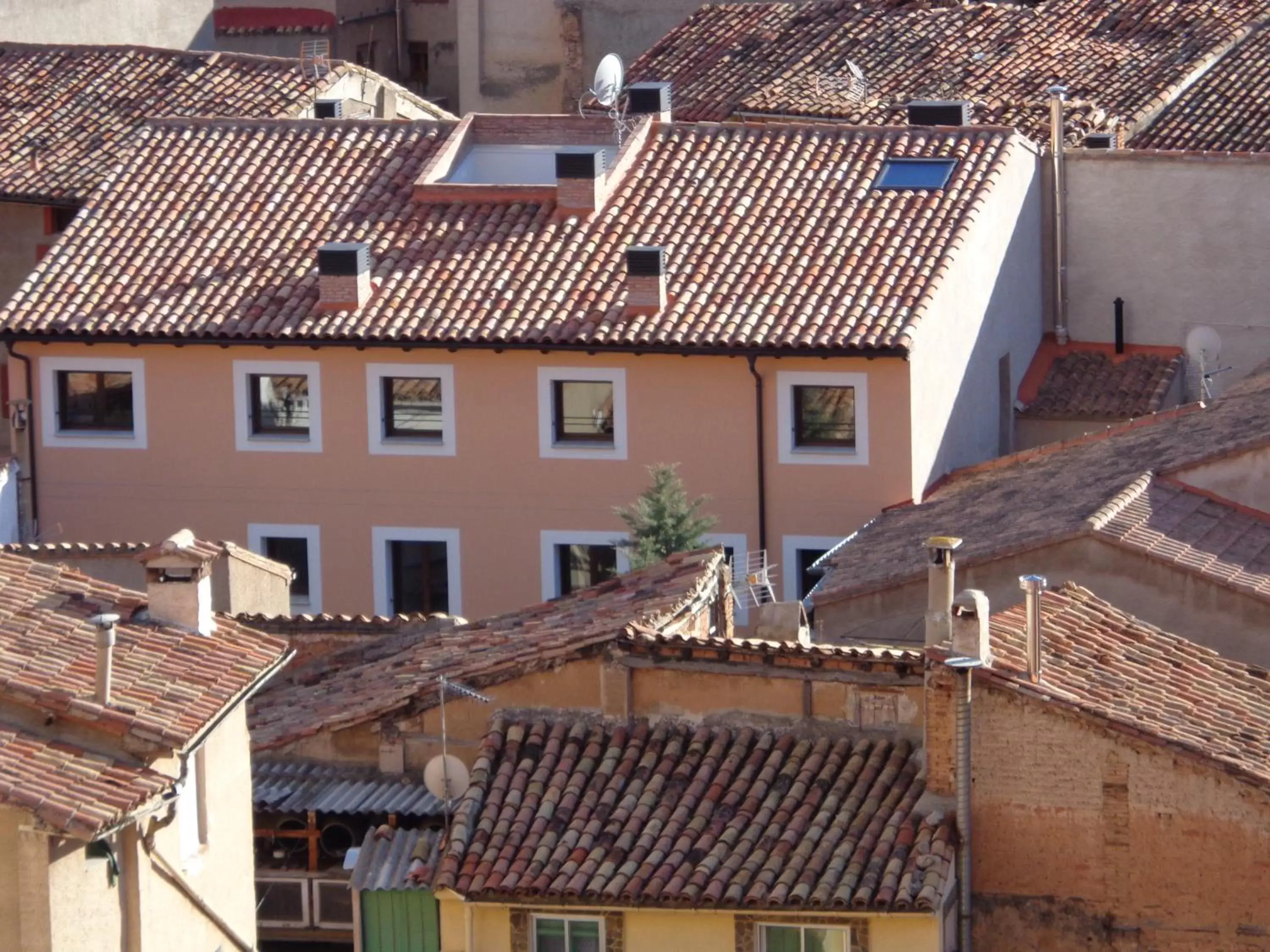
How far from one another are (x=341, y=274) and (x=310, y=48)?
27.7 metres

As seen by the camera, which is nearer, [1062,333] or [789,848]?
[789,848]

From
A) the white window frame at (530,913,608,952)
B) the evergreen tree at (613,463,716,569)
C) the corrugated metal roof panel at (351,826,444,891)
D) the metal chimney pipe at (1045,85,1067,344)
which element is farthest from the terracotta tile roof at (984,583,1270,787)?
the metal chimney pipe at (1045,85,1067,344)

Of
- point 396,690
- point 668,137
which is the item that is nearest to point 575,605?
point 396,690

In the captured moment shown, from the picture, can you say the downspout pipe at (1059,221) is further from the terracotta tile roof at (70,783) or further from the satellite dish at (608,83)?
the terracotta tile roof at (70,783)

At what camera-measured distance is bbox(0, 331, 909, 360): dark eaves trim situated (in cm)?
3397

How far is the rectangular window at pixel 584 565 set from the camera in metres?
35.4

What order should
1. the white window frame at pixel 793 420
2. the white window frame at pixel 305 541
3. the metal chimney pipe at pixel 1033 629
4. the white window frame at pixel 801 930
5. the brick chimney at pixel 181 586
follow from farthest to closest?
the white window frame at pixel 305 541
the white window frame at pixel 793 420
the metal chimney pipe at pixel 1033 629
the white window frame at pixel 801 930
the brick chimney at pixel 181 586

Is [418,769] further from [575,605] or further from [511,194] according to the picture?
[511,194]

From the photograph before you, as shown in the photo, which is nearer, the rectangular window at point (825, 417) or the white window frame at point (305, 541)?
the rectangular window at point (825, 417)

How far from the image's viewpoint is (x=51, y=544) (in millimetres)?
31500

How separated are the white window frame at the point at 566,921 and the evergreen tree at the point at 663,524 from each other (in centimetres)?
1112

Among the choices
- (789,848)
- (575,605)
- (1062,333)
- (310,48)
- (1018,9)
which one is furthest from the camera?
(310,48)

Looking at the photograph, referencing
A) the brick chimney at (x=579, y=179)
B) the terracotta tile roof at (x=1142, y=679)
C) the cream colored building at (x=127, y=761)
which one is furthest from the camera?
the brick chimney at (x=579, y=179)

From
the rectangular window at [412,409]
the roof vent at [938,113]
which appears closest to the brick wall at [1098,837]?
the rectangular window at [412,409]
